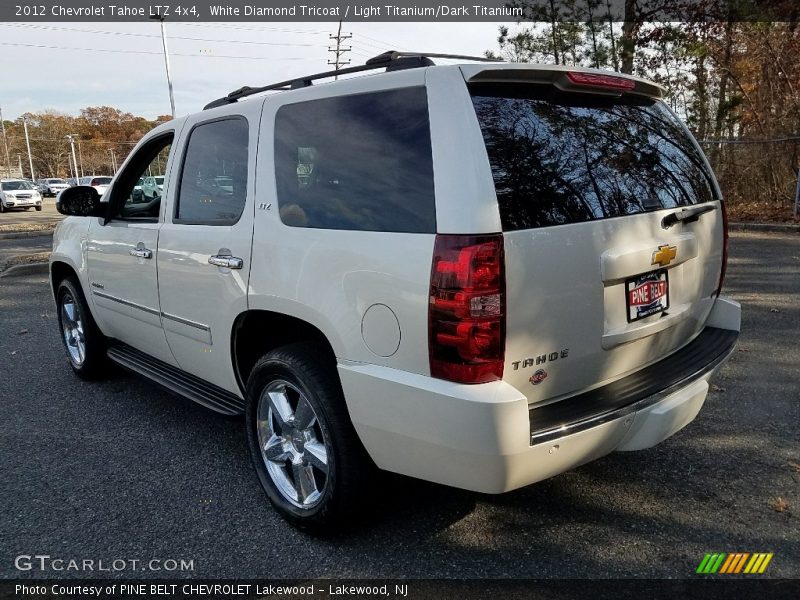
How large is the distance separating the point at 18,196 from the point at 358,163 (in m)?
36.5

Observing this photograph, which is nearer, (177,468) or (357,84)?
(357,84)

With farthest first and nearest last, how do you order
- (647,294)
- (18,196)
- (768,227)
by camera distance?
(18,196), (768,227), (647,294)

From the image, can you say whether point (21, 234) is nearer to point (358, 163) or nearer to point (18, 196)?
point (358, 163)

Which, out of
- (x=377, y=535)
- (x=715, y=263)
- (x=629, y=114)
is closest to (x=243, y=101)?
(x=629, y=114)

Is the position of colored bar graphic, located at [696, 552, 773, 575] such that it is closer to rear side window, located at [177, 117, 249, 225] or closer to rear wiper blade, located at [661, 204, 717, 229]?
rear wiper blade, located at [661, 204, 717, 229]

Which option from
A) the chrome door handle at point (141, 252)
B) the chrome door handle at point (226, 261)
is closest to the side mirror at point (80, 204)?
the chrome door handle at point (141, 252)

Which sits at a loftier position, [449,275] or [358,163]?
[358,163]

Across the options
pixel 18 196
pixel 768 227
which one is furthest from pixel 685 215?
pixel 18 196

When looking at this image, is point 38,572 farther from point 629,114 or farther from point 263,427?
point 629,114

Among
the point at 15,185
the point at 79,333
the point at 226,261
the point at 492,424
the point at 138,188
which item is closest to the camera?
the point at 492,424

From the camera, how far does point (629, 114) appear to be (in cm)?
282

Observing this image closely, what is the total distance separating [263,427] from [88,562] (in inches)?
36.0

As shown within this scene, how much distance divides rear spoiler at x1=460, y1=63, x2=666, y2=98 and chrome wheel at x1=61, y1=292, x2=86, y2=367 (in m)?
3.87

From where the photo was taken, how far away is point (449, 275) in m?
2.08
